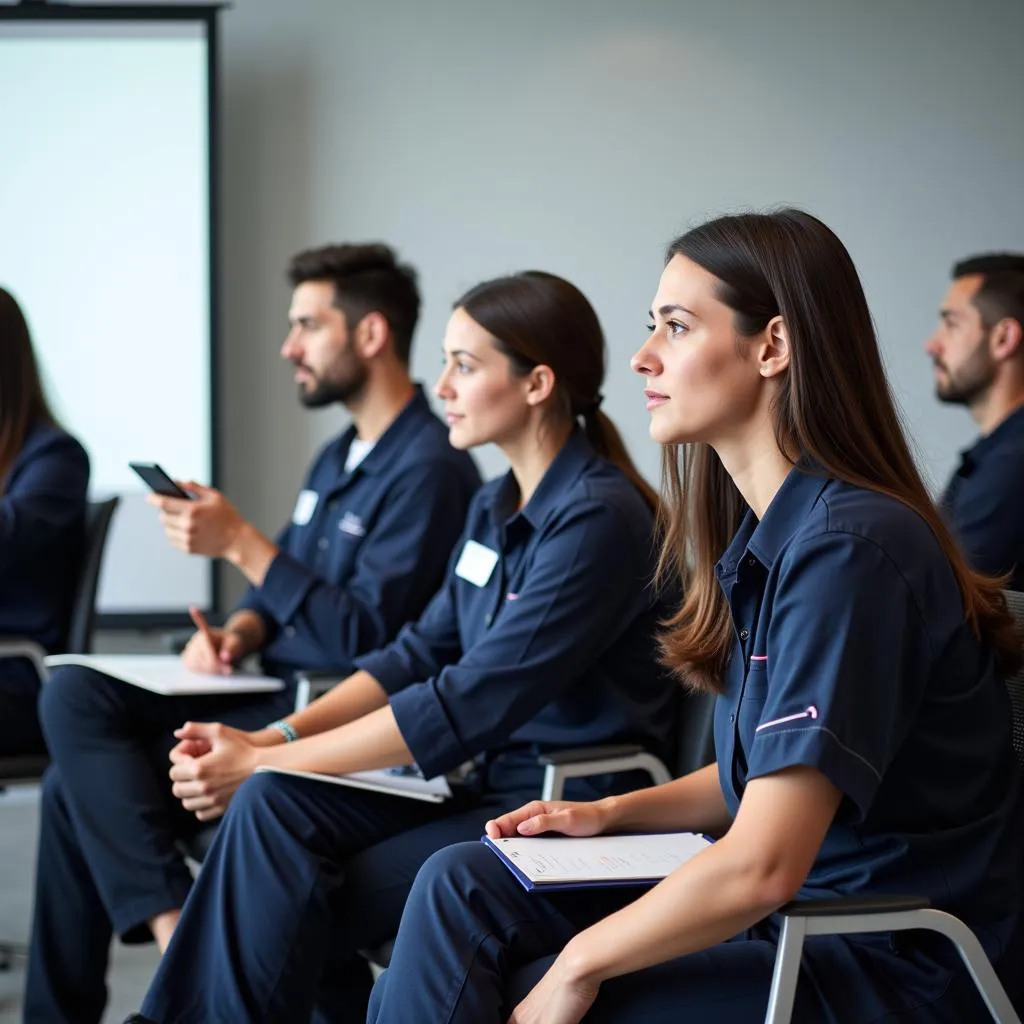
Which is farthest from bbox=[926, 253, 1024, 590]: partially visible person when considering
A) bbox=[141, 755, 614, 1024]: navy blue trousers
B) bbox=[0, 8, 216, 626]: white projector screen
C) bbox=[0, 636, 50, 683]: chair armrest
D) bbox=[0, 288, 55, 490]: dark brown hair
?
bbox=[0, 8, 216, 626]: white projector screen

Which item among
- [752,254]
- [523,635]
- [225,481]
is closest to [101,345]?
[225,481]

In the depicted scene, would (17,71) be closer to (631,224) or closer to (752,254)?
(631,224)

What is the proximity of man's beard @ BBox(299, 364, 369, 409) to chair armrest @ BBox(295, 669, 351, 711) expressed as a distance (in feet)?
2.41

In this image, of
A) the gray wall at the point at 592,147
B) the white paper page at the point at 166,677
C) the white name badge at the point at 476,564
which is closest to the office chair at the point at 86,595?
the white paper page at the point at 166,677

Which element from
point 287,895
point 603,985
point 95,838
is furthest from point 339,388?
point 603,985

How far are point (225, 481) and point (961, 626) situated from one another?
3534mm

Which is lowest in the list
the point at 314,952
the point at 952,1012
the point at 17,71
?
the point at 314,952

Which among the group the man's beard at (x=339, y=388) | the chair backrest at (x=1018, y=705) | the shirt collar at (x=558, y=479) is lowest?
the chair backrest at (x=1018, y=705)

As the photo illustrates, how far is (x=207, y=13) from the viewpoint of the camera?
417 centimetres

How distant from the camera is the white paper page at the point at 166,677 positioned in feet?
7.64

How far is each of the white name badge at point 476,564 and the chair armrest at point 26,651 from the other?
0.93 meters

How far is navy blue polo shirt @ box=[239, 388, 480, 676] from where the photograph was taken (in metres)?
2.59

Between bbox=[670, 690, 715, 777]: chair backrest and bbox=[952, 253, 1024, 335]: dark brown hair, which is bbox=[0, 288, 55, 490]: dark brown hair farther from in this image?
bbox=[952, 253, 1024, 335]: dark brown hair

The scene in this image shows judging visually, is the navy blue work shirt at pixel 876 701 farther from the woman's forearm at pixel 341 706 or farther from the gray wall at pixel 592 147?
the gray wall at pixel 592 147
